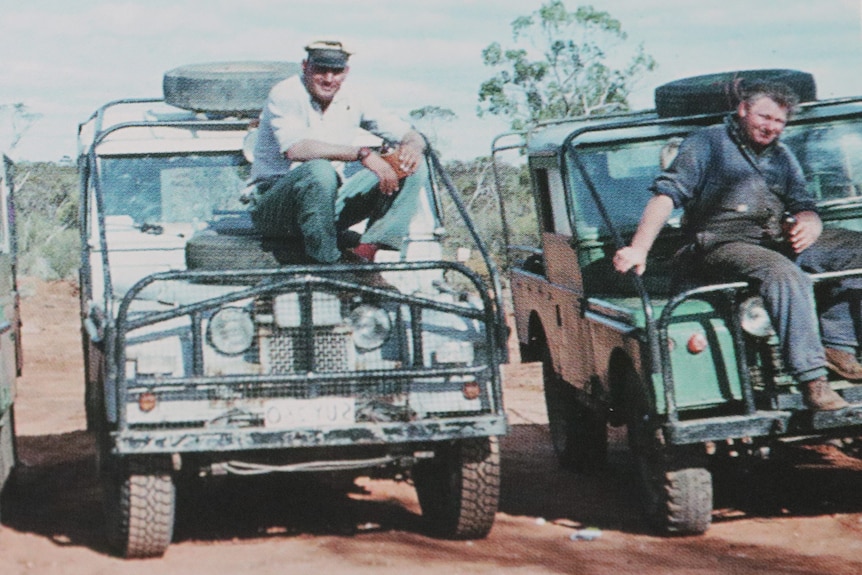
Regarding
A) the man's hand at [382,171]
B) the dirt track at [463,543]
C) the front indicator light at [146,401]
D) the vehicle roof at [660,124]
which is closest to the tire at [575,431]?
the dirt track at [463,543]

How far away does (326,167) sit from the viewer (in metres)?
7.00

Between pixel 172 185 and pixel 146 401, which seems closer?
pixel 146 401

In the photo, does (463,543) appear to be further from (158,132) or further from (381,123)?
(158,132)

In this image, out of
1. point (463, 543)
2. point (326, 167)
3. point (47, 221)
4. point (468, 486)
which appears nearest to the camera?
point (468, 486)

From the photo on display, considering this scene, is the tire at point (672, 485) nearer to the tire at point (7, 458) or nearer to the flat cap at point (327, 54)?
the flat cap at point (327, 54)

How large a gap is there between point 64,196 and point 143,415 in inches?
1106

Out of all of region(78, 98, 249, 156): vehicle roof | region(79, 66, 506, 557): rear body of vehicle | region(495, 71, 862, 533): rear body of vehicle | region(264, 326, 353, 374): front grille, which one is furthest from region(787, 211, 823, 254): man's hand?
region(78, 98, 249, 156): vehicle roof

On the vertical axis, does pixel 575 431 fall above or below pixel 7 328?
below

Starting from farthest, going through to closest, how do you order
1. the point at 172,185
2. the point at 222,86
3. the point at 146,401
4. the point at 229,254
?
the point at 222,86, the point at 172,185, the point at 229,254, the point at 146,401

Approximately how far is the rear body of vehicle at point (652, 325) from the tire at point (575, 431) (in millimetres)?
11

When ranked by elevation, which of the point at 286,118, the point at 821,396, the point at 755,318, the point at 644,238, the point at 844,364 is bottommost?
the point at 821,396

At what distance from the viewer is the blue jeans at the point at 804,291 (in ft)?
20.8

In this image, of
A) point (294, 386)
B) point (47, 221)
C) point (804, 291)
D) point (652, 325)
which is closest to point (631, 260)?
point (652, 325)

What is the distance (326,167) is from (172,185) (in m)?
1.54
